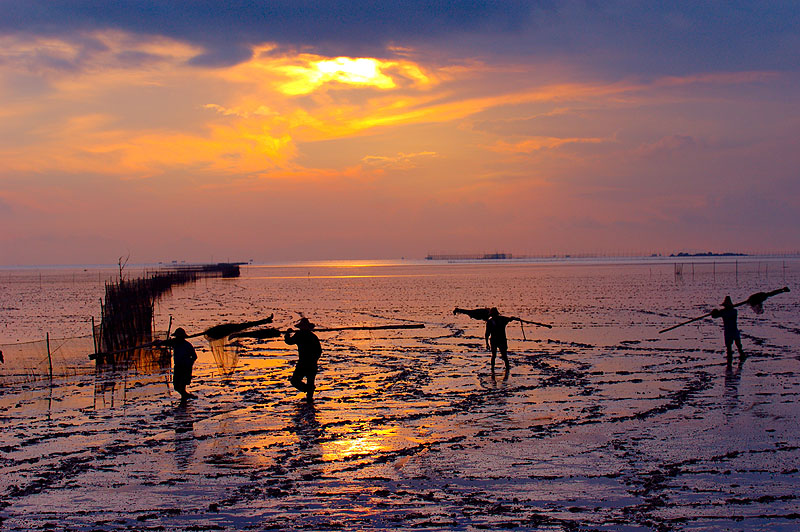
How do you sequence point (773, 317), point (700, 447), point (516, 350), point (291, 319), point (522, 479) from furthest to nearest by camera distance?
point (291, 319), point (773, 317), point (516, 350), point (700, 447), point (522, 479)

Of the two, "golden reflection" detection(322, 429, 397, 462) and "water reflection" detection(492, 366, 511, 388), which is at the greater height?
"golden reflection" detection(322, 429, 397, 462)

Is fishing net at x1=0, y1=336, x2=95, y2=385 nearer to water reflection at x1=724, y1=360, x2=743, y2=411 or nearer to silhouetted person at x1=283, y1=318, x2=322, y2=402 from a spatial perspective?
silhouetted person at x1=283, y1=318, x2=322, y2=402

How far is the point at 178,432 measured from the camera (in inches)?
494

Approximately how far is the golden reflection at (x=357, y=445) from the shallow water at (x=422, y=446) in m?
0.05

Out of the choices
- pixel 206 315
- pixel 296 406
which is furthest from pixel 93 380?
pixel 206 315

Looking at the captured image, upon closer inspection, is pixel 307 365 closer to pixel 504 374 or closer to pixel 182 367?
pixel 182 367

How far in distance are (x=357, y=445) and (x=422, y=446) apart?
1003mm

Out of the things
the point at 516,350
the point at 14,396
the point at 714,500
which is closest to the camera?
the point at 714,500

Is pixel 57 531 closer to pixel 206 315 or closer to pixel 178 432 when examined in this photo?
pixel 178 432

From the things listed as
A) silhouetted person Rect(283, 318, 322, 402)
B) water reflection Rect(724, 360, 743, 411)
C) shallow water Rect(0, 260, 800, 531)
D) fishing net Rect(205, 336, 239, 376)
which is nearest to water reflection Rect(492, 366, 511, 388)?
shallow water Rect(0, 260, 800, 531)

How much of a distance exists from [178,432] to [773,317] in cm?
3187

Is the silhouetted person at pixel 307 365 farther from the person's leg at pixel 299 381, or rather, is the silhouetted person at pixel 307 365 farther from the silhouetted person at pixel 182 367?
the silhouetted person at pixel 182 367

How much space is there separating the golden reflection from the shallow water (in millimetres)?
49

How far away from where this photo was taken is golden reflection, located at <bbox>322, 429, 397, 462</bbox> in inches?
428
